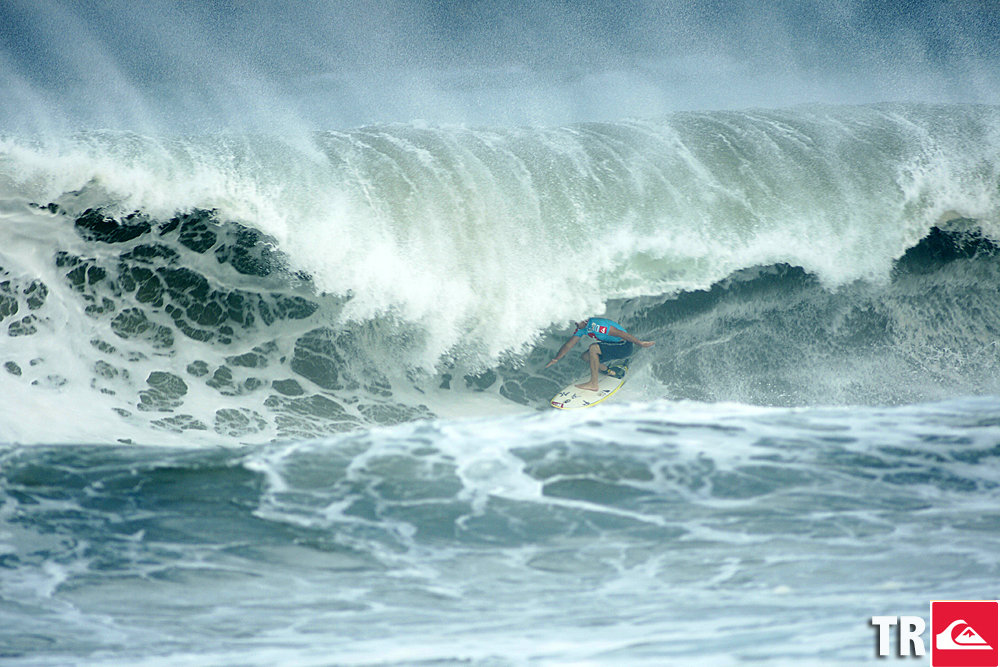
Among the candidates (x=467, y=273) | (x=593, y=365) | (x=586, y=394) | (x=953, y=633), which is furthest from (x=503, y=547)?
(x=467, y=273)

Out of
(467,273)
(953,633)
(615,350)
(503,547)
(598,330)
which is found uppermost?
(467,273)

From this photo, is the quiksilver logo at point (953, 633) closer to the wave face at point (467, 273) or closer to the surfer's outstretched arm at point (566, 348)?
the wave face at point (467, 273)

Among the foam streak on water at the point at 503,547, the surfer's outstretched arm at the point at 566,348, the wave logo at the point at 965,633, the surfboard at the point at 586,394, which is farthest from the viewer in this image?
the surfer's outstretched arm at the point at 566,348

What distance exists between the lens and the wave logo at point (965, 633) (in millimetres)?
3459

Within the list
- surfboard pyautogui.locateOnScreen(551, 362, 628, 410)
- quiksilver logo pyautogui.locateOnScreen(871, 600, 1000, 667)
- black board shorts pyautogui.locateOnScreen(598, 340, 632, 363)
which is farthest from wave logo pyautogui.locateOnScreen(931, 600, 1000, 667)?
black board shorts pyautogui.locateOnScreen(598, 340, 632, 363)

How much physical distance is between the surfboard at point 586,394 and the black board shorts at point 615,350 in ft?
0.48

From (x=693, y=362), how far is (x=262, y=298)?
16.4ft

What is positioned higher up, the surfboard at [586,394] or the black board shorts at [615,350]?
the black board shorts at [615,350]

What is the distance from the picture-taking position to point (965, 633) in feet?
11.8

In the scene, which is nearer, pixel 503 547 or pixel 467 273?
pixel 503 547

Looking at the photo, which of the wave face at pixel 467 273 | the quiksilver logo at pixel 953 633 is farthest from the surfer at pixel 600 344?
the quiksilver logo at pixel 953 633

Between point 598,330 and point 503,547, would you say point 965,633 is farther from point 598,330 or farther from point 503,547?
point 598,330

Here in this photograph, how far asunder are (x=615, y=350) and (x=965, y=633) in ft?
14.1

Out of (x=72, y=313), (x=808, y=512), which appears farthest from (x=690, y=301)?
(x=72, y=313)
